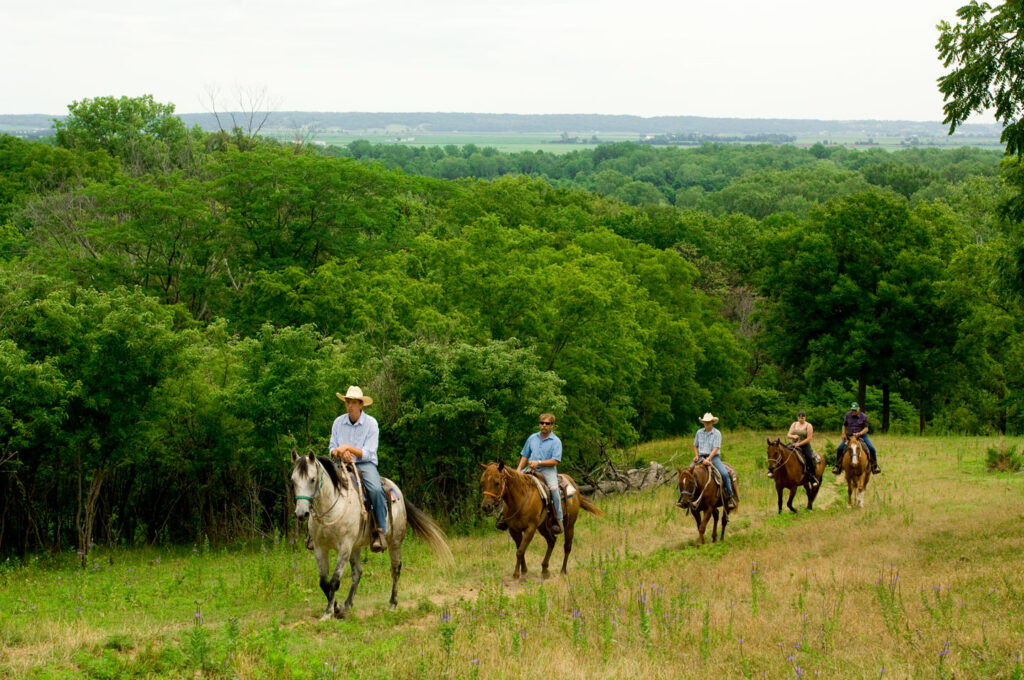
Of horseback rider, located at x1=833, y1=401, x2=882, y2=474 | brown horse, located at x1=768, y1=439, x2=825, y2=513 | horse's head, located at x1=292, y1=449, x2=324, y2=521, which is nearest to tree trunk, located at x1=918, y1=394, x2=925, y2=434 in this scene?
horseback rider, located at x1=833, y1=401, x2=882, y2=474

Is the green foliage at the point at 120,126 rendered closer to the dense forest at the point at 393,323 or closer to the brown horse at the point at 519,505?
the dense forest at the point at 393,323

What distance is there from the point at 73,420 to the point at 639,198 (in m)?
155

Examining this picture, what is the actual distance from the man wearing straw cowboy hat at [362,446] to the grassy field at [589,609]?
144cm

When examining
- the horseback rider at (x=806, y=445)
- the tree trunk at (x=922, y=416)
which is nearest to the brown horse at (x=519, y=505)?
the horseback rider at (x=806, y=445)

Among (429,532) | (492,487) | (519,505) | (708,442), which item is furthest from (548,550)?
(708,442)

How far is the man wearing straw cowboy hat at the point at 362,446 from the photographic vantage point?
13.3 metres

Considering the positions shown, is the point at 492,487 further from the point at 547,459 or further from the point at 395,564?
the point at 395,564

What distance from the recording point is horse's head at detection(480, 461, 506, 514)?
14.7 metres

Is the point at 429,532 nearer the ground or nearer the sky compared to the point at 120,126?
nearer the ground

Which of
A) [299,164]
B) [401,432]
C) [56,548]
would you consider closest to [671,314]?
[299,164]

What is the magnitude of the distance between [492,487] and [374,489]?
6.75 feet

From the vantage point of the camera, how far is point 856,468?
2205 centimetres

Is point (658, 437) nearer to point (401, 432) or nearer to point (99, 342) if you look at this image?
point (401, 432)

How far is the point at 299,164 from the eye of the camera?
40625 mm
